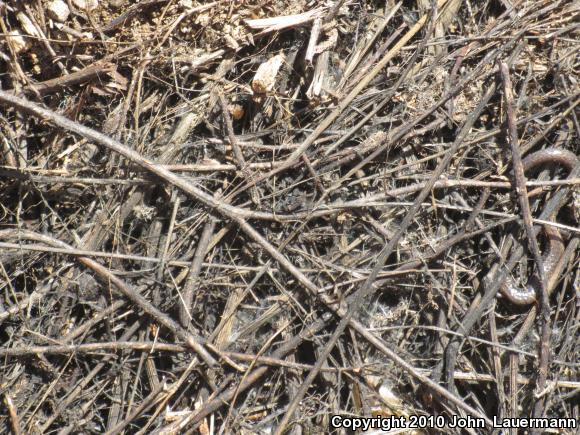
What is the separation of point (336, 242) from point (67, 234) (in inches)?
44.9

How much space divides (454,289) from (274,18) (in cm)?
137

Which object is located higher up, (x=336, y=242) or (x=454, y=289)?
(x=336, y=242)

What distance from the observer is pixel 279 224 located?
257cm

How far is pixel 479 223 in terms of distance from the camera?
2.58 m

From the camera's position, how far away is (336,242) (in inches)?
102

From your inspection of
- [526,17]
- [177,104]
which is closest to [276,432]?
[177,104]

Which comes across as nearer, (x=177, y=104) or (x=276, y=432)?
(x=276, y=432)

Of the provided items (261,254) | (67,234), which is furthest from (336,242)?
(67,234)

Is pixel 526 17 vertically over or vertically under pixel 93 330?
over

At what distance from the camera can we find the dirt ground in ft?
8.17

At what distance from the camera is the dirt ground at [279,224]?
98.0 inches

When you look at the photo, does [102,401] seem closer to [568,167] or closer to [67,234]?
[67,234]

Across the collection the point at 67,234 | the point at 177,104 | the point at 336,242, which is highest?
the point at 177,104

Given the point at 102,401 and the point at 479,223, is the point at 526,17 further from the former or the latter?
the point at 102,401
